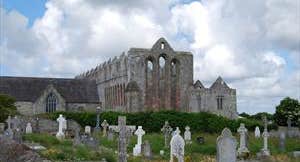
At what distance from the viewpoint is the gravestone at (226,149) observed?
50.4 ft

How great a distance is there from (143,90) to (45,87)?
1394 centimetres

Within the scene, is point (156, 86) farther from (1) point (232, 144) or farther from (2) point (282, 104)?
(1) point (232, 144)

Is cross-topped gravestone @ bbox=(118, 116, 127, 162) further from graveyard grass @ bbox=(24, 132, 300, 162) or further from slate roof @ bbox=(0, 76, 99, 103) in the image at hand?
slate roof @ bbox=(0, 76, 99, 103)

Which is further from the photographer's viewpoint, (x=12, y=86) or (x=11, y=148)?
(x=12, y=86)

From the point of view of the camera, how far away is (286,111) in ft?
215

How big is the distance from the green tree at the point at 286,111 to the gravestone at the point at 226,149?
50.9 m

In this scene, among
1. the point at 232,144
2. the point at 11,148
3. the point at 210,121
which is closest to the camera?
the point at 232,144

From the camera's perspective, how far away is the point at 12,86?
6938cm

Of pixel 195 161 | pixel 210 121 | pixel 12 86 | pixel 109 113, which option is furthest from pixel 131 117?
pixel 195 161

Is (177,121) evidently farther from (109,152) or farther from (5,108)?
(109,152)

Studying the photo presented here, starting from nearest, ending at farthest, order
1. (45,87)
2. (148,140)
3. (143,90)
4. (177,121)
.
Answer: (148,140)
(177,121)
(143,90)
(45,87)

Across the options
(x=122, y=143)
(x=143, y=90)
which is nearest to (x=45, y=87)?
(x=143, y=90)

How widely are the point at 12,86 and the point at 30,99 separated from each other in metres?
3.39

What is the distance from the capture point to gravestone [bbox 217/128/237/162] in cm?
1535
